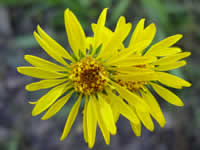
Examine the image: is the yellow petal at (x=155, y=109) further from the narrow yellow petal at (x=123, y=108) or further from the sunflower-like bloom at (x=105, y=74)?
the narrow yellow petal at (x=123, y=108)

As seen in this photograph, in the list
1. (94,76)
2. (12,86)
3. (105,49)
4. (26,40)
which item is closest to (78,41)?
(105,49)

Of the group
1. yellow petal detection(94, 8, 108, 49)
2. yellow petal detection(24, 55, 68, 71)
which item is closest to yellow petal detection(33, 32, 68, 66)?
yellow petal detection(24, 55, 68, 71)

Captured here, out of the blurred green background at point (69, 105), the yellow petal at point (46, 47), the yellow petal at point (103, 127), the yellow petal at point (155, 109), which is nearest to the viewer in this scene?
the yellow petal at point (46, 47)

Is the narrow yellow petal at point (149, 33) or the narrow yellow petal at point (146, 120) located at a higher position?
the narrow yellow petal at point (149, 33)

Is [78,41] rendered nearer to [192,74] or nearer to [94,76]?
[94,76]

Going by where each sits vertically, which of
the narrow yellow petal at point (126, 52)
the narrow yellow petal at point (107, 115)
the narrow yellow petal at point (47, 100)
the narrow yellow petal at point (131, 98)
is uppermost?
the narrow yellow petal at point (126, 52)

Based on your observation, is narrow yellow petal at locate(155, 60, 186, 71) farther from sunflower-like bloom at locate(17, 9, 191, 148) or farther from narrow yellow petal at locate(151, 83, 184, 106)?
narrow yellow petal at locate(151, 83, 184, 106)

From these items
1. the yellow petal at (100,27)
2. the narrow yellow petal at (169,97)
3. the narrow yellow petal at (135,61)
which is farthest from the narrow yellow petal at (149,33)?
the narrow yellow petal at (169,97)

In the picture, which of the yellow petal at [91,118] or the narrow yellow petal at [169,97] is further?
the narrow yellow petal at [169,97]
